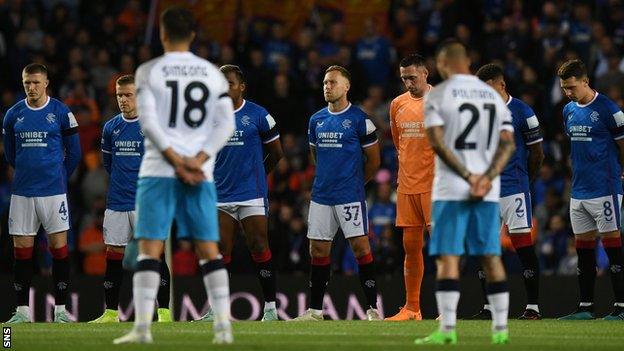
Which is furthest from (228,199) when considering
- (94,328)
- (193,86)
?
(193,86)

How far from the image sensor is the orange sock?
46.7ft

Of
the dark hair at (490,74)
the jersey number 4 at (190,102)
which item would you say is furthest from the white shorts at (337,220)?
the jersey number 4 at (190,102)

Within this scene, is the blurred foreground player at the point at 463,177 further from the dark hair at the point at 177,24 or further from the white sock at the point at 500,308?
the dark hair at the point at 177,24

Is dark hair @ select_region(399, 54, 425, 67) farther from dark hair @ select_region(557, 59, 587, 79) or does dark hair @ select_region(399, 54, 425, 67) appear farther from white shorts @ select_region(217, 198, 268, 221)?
white shorts @ select_region(217, 198, 268, 221)

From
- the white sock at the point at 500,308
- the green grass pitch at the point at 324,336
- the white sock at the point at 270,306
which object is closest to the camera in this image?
the green grass pitch at the point at 324,336

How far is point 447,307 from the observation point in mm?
10375

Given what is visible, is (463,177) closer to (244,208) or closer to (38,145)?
(244,208)

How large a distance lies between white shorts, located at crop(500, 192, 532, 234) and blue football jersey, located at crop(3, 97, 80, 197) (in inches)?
184

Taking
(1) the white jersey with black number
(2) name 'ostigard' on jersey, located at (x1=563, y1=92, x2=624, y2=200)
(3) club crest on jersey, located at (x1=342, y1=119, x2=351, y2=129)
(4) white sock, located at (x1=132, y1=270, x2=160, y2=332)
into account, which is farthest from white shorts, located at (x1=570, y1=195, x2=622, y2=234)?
(4) white sock, located at (x1=132, y1=270, x2=160, y2=332)

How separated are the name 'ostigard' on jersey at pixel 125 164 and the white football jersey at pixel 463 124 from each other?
496 cm

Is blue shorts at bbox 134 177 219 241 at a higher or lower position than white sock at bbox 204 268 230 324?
higher

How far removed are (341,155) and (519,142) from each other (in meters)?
1.87

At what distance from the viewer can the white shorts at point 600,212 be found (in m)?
14.3

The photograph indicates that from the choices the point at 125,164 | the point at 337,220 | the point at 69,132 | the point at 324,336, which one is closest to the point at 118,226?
the point at 125,164
